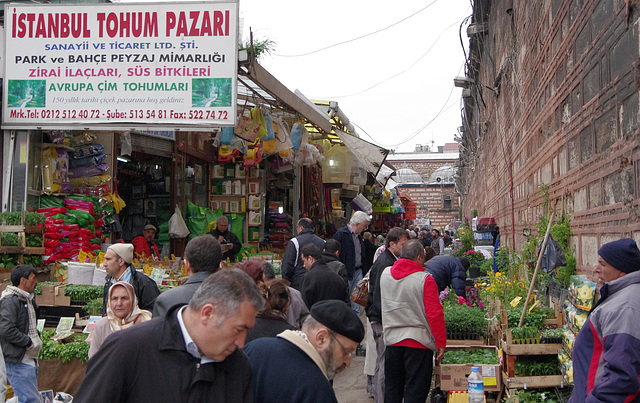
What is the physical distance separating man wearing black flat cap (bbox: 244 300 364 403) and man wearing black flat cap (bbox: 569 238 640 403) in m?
1.33

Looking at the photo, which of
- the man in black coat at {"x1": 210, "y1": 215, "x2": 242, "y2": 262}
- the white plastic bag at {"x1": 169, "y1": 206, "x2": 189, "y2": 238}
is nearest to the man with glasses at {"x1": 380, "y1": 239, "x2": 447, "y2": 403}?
the man in black coat at {"x1": 210, "y1": 215, "x2": 242, "y2": 262}

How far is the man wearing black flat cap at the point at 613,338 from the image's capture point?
10.4ft

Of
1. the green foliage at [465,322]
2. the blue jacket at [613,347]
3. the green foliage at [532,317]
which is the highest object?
the blue jacket at [613,347]

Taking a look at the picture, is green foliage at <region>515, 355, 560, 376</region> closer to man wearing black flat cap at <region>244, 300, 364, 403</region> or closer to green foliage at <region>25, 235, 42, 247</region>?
man wearing black flat cap at <region>244, 300, 364, 403</region>

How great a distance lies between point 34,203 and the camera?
28.8 feet

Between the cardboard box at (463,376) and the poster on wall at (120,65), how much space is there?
3.97m

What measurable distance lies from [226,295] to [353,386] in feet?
20.7

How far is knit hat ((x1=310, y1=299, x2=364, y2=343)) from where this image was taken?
2.84 meters

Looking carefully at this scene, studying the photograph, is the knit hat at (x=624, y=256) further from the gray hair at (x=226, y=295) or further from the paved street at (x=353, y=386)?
the paved street at (x=353, y=386)

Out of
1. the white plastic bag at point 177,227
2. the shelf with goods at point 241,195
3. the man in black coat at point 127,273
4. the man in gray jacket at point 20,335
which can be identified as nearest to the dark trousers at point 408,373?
the man in black coat at point 127,273

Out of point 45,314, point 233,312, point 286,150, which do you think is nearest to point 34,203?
point 45,314

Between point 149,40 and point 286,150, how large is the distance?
353cm

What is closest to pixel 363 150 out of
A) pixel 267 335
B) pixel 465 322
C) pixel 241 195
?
pixel 241 195

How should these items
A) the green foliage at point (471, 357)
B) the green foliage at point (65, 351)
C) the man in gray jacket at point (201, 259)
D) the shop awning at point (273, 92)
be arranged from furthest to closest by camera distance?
the shop awning at point (273, 92)
the green foliage at point (65, 351)
the green foliage at point (471, 357)
the man in gray jacket at point (201, 259)
